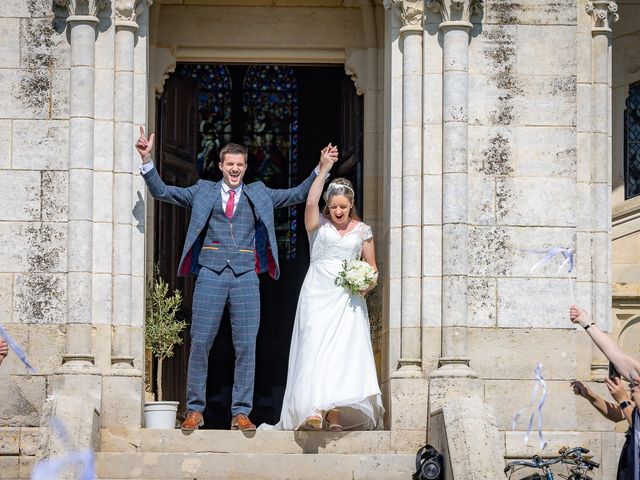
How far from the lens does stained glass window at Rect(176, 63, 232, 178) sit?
20.6 meters

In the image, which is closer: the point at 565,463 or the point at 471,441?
the point at 471,441

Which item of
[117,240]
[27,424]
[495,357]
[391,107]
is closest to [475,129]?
[391,107]

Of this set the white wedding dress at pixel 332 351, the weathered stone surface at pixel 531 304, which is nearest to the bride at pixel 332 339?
the white wedding dress at pixel 332 351

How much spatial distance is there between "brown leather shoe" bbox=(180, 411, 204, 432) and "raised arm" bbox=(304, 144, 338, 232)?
1.79 meters

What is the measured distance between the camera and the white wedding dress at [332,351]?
13.1 meters

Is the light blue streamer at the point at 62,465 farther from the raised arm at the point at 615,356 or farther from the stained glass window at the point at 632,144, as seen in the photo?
the stained glass window at the point at 632,144

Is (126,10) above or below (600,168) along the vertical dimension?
above

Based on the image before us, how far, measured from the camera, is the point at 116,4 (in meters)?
13.5

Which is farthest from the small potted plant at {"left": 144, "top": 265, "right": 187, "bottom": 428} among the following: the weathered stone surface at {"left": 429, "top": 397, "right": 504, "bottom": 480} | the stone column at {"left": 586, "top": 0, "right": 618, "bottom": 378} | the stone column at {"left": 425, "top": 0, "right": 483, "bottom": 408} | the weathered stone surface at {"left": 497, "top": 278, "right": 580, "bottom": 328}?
the stone column at {"left": 586, "top": 0, "right": 618, "bottom": 378}

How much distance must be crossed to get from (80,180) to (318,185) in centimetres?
180

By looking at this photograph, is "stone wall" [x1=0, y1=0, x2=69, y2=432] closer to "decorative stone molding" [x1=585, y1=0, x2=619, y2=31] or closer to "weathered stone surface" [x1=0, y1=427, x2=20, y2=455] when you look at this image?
"weathered stone surface" [x1=0, y1=427, x2=20, y2=455]

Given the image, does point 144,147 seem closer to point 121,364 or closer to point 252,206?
point 252,206

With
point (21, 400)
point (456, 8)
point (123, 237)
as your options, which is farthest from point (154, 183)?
point (456, 8)

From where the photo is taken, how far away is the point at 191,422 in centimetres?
1296
